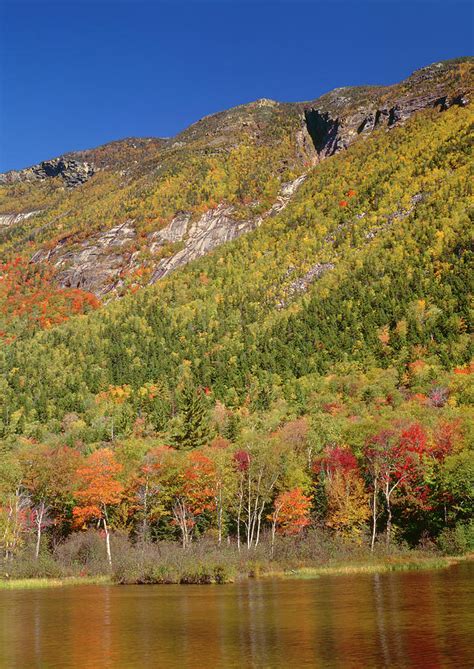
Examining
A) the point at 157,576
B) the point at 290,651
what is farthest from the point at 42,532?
the point at 290,651

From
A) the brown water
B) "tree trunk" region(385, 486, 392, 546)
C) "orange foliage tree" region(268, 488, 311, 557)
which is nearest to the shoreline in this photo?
"tree trunk" region(385, 486, 392, 546)

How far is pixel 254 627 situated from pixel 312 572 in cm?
2702

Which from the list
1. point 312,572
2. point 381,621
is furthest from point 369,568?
point 381,621

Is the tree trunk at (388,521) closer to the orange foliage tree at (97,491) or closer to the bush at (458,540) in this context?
the bush at (458,540)

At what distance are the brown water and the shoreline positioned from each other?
8269 millimetres

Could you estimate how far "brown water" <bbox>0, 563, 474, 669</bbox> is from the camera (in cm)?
2272

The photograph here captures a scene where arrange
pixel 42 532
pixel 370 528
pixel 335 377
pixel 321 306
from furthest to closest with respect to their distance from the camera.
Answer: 1. pixel 321 306
2. pixel 335 377
3. pixel 42 532
4. pixel 370 528

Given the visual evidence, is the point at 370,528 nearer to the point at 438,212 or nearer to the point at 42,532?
the point at 42,532

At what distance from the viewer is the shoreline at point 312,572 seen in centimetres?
5408

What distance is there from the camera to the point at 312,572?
54.8 meters

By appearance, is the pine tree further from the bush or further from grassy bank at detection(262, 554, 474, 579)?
grassy bank at detection(262, 554, 474, 579)

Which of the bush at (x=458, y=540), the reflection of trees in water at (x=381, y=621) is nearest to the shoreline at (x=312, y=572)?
the bush at (x=458, y=540)

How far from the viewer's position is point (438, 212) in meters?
191

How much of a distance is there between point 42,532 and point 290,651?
184 feet
